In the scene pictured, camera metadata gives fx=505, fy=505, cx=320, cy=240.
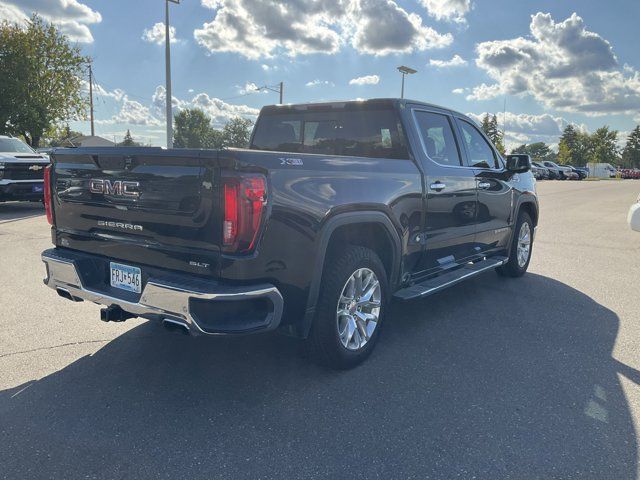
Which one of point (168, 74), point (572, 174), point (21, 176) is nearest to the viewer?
point (21, 176)

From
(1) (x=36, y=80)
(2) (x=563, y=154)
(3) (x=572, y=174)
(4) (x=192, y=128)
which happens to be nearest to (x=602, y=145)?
(2) (x=563, y=154)

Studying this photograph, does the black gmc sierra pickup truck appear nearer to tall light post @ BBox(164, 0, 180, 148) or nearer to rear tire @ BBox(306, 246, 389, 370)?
rear tire @ BBox(306, 246, 389, 370)

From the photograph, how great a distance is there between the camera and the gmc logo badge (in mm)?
3004

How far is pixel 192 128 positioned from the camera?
96.4 meters

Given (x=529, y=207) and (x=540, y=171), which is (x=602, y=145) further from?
(x=529, y=207)

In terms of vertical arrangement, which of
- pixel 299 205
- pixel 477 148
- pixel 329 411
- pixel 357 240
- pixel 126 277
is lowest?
pixel 329 411

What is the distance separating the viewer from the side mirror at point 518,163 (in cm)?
540

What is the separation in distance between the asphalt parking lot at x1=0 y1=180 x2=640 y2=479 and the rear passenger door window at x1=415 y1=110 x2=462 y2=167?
1.45 meters

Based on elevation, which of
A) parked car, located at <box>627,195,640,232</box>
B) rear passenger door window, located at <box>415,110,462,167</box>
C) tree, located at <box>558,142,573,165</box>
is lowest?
parked car, located at <box>627,195,640,232</box>

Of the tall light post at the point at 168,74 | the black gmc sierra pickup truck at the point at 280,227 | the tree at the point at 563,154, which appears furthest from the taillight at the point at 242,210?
the tree at the point at 563,154

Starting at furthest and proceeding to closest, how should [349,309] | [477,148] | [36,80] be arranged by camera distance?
[36,80] → [477,148] → [349,309]

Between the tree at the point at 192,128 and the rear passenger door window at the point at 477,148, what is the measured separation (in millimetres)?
92121

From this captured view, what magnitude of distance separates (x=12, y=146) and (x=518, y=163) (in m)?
12.0

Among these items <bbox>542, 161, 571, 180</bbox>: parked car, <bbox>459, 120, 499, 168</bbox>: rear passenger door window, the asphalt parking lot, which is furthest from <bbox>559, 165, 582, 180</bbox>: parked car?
the asphalt parking lot
